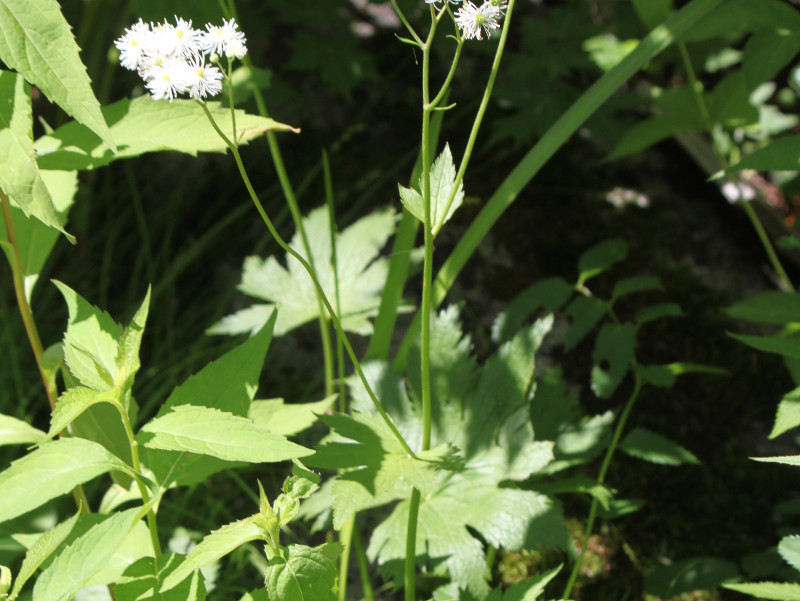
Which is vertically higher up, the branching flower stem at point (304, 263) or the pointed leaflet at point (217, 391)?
the branching flower stem at point (304, 263)

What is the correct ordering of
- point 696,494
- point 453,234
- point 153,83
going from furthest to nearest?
point 453,234 → point 696,494 → point 153,83

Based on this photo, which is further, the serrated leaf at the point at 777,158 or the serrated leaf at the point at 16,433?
the serrated leaf at the point at 777,158

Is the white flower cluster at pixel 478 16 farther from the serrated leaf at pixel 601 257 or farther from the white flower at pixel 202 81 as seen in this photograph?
the serrated leaf at pixel 601 257

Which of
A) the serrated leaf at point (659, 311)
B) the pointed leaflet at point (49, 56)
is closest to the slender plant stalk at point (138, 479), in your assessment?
the pointed leaflet at point (49, 56)

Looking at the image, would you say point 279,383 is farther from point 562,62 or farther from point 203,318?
point 562,62

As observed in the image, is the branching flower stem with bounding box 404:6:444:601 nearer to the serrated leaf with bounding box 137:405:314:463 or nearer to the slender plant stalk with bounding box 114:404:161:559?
Result: the serrated leaf with bounding box 137:405:314:463

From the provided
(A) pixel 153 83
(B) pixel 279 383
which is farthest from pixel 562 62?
(A) pixel 153 83

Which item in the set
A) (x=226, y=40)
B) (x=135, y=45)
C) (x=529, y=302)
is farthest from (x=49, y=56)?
(x=529, y=302)
